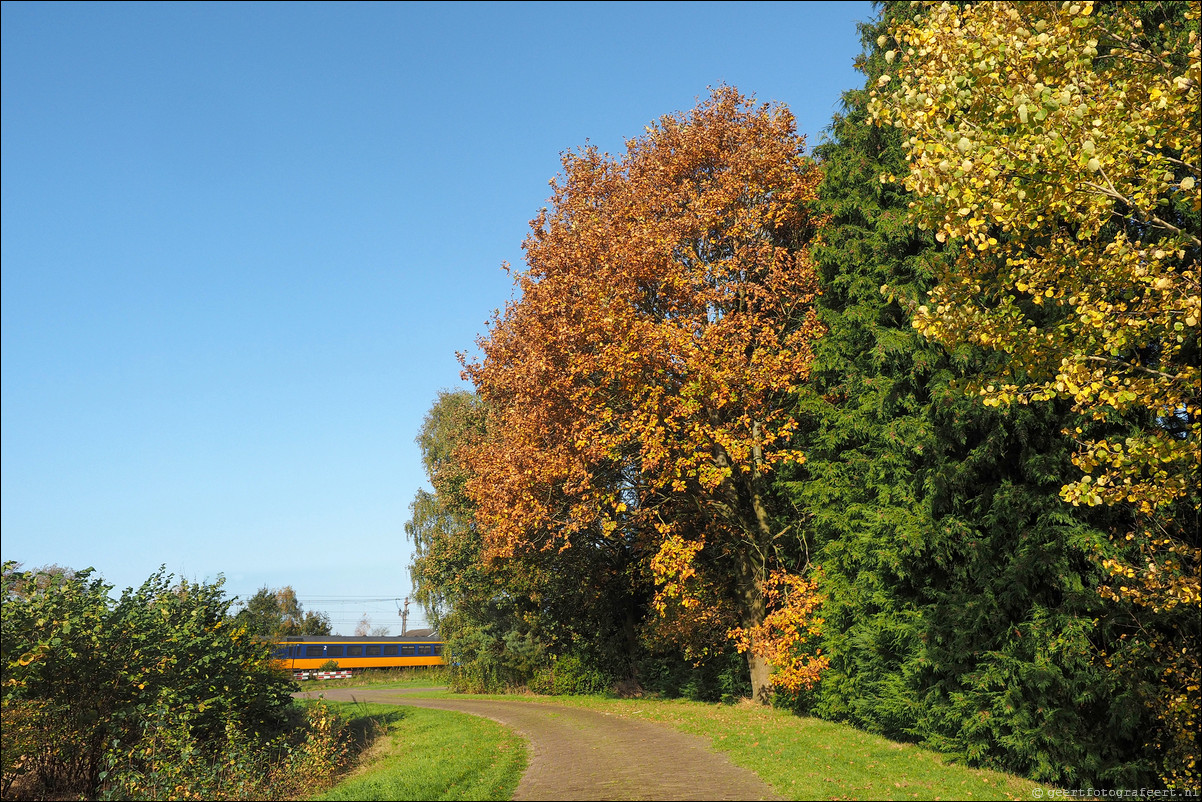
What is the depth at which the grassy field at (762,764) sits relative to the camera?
402 inches

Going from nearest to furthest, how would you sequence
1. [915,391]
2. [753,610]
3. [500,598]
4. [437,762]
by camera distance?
[437,762]
[915,391]
[753,610]
[500,598]

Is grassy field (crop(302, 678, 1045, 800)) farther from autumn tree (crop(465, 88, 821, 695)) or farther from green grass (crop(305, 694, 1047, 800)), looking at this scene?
autumn tree (crop(465, 88, 821, 695))

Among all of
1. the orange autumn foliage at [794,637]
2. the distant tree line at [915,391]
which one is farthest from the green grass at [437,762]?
the orange autumn foliage at [794,637]

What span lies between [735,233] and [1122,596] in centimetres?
1228

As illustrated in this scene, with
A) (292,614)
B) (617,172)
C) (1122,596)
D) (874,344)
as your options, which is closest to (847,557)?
(874,344)

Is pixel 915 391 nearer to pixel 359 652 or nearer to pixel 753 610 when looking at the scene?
pixel 753 610

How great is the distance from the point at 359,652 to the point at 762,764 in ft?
160

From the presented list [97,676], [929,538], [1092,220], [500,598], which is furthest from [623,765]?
[500,598]

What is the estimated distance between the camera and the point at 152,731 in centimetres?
1305

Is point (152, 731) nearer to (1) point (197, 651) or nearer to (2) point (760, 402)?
(1) point (197, 651)

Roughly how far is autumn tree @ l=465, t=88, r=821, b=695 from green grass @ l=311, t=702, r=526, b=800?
14.9 feet

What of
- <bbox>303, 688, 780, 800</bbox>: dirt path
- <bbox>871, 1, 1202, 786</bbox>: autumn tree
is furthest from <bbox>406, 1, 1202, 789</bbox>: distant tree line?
<bbox>303, 688, 780, 800</bbox>: dirt path

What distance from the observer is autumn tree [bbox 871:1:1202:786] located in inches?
316

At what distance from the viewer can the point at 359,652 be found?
54531 millimetres
